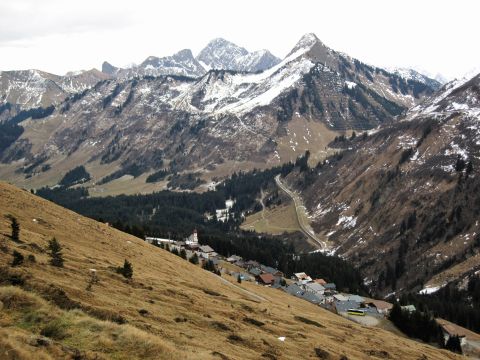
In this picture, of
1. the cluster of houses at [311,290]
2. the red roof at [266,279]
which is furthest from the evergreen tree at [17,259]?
the red roof at [266,279]

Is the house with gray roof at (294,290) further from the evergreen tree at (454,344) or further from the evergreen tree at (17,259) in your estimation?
the evergreen tree at (17,259)

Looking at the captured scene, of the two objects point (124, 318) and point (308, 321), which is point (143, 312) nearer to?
point (124, 318)

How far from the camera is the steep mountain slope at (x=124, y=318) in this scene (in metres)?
33.5

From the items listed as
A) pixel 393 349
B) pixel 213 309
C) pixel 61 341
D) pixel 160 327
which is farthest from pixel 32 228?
pixel 393 349

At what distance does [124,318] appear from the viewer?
40125 mm

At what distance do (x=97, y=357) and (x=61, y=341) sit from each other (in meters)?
3.42

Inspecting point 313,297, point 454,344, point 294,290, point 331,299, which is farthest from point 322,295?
point 454,344

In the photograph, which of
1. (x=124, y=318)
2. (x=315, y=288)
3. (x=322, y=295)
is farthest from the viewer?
(x=315, y=288)

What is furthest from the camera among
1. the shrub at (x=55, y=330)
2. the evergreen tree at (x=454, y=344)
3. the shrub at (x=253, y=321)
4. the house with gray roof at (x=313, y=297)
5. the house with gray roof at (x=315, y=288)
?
the house with gray roof at (x=315, y=288)

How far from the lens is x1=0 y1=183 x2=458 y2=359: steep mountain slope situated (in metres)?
33.5

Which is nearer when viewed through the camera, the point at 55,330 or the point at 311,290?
the point at 55,330

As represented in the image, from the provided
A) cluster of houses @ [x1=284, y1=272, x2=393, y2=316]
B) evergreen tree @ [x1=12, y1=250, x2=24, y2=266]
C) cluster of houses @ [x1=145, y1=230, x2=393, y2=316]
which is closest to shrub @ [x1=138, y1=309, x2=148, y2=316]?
evergreen tree @ [x1=12, y1=250, x2=24, y2=266]

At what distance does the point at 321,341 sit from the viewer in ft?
201

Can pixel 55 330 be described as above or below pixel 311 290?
below
